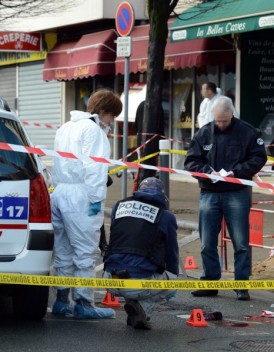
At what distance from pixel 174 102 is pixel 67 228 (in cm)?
1546

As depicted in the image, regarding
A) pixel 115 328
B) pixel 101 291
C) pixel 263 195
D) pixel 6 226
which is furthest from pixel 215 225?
pixel 263 195

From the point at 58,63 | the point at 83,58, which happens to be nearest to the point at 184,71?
the point at 83,58

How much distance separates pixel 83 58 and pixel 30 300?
18.1 meters

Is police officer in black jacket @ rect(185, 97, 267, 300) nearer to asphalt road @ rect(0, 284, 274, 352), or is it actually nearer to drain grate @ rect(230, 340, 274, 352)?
asphalt road @ rect(0, 284, 274, 352)

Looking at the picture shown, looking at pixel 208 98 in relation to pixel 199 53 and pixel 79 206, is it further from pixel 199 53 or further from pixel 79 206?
pixel 79 206

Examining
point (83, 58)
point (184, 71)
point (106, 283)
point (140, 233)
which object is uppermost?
point (83, 58)

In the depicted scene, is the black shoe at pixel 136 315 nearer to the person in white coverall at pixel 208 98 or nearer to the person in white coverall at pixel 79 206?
the person in white coverall at pixel 79 206

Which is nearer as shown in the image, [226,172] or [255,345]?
[255,345]

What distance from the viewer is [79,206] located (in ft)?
25.9

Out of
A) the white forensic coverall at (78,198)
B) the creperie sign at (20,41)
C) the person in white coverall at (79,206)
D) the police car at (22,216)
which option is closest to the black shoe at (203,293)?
the person in white coverall at (79,206)

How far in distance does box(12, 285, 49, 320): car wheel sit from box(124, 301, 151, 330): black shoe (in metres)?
0.62

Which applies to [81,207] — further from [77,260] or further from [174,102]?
[174,102]

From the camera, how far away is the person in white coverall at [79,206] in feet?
25.9

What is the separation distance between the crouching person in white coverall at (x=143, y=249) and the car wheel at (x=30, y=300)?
0.49m
